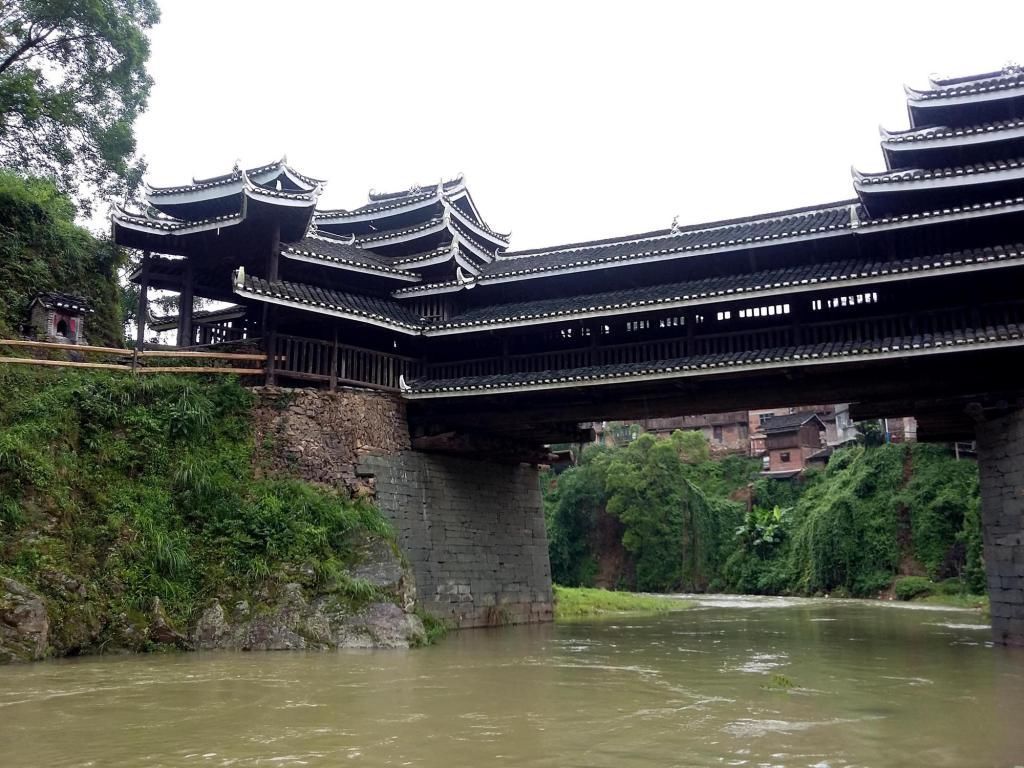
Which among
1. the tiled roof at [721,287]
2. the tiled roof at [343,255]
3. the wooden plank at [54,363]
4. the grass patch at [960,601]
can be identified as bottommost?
the grass patch at [960,601]

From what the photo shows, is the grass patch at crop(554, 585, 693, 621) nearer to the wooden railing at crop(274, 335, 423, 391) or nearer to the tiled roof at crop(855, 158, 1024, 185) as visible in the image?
the wooden railing at crop(274, 335, 423, 391)

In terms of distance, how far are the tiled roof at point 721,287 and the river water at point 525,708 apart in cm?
646

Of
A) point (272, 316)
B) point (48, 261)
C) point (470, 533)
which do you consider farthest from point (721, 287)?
point (48, 261)

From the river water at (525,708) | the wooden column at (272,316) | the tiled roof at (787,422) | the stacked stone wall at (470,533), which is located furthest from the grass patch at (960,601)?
the wooden column at (272,316)

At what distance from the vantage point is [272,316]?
711 inches

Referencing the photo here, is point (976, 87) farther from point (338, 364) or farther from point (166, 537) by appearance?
point (166, 537)

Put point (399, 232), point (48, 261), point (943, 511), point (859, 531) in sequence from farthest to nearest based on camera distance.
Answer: point (859, 531), point (943, 511), point (399, 232), point (48, 261)

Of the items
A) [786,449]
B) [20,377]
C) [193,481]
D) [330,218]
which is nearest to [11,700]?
[193,481]

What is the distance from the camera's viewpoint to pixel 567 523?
157 feet

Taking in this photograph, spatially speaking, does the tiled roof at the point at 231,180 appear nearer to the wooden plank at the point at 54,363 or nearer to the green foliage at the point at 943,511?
the wooden plank at the point at 54,363

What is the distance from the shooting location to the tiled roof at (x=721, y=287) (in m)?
15.1

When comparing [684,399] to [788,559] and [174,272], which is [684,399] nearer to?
[174,272]

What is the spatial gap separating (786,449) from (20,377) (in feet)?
146

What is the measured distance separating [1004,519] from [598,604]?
16.1m
